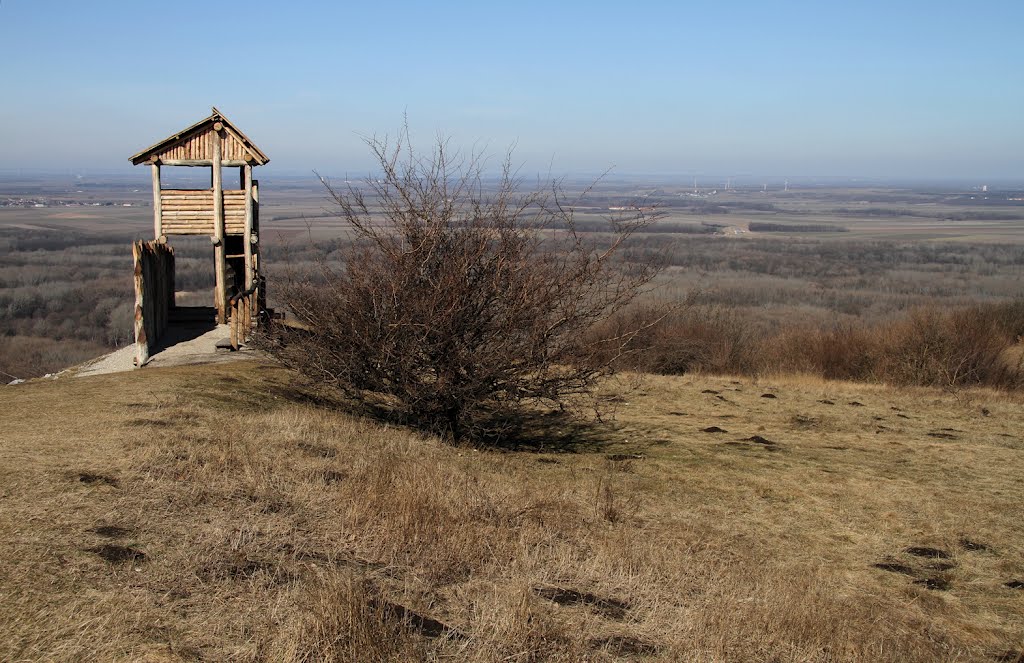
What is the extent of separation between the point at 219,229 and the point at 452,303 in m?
7.55

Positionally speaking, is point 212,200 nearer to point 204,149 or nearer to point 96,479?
point 204,149

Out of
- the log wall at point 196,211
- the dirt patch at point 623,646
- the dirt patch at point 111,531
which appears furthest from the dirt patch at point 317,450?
the log wall at point 196,211

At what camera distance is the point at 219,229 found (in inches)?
657

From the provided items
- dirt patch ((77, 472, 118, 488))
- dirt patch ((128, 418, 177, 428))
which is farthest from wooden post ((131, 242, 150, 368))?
dirt patch ((77, 472, 118, 488))

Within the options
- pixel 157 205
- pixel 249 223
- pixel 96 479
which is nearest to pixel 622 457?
pixel 96 479

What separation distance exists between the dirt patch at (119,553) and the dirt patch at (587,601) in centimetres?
263

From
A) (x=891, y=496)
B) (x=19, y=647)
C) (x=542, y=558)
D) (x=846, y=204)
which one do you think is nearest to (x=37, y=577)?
(x=19, y=647)

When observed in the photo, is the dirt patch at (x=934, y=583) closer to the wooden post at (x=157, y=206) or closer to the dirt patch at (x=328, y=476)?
the dirt patch at (x=328, y=476)

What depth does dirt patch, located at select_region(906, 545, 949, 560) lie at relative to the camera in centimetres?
884

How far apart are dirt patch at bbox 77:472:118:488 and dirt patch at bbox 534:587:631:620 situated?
356 cm

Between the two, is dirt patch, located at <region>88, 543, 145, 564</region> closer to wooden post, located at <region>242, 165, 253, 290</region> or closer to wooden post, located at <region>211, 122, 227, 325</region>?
wooden post, located at <region>242, 165, 253, 290</region>

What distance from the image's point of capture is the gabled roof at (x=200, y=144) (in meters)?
16.1

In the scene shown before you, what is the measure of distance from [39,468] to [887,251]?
9032 centimetres

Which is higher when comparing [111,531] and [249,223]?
[249,223]
